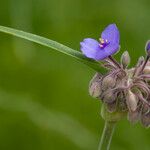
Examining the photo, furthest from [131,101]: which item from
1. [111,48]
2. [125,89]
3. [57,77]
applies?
[57,77]

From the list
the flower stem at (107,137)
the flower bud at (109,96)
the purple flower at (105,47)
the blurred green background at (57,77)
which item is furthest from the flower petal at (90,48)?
the blurred green background at (57,77)

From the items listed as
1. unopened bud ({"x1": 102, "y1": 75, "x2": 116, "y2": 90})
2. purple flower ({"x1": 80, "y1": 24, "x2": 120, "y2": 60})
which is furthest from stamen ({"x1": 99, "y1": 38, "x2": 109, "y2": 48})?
unopened bud ({"x1": 102, "y1": 75, "x2": 116, "y2": 90})

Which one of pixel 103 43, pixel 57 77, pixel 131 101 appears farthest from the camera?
pixel 57 77

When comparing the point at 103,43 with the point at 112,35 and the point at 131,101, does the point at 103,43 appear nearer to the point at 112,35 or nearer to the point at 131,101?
the point at 112,35

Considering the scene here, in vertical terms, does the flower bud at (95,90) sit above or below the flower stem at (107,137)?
above

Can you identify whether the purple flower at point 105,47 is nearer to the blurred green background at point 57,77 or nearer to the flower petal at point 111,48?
the flower petal at point 111,48

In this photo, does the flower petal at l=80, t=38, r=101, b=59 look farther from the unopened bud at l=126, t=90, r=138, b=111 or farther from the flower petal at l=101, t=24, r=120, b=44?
the unopened bud at l=126, t=90, r=138, b=111
